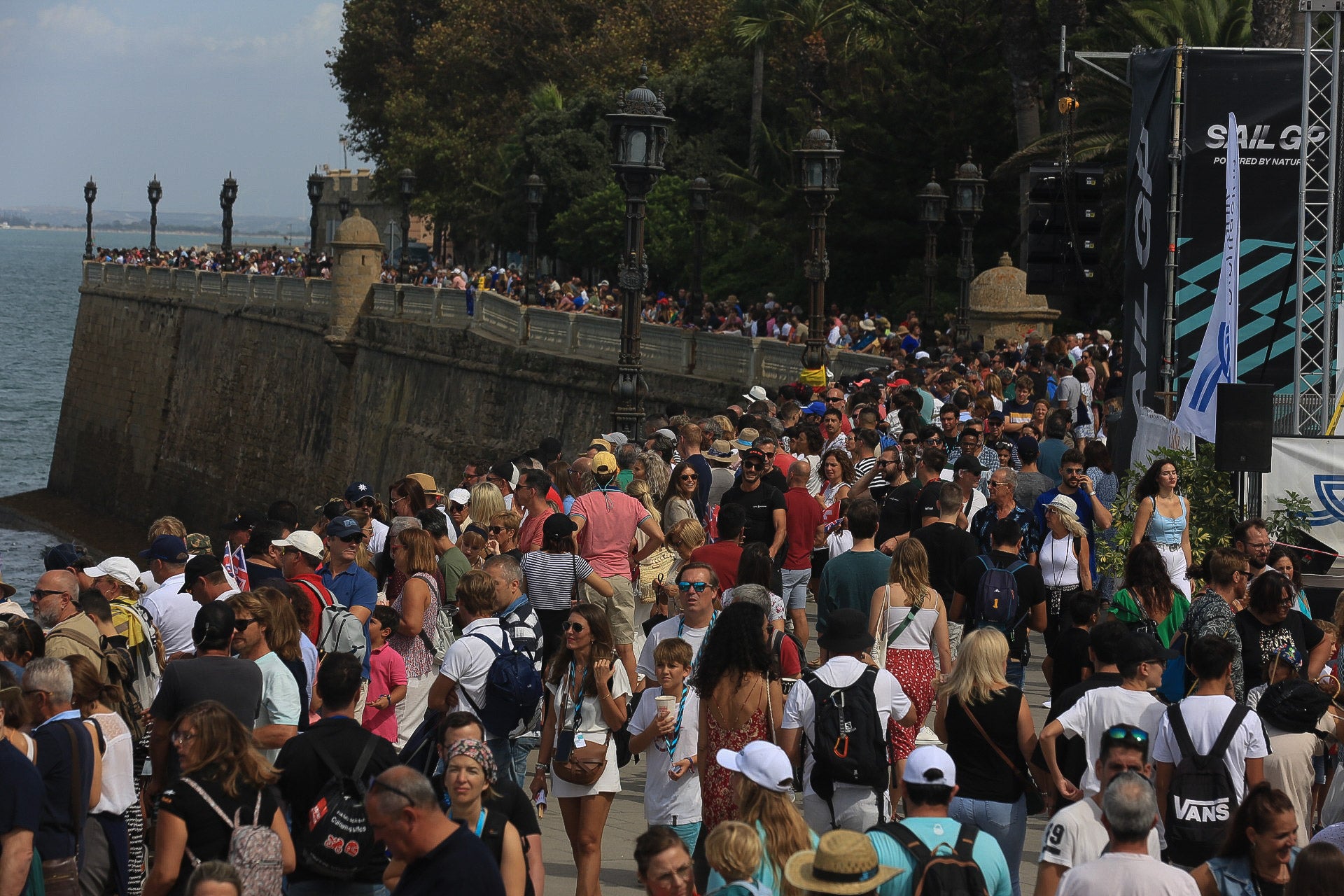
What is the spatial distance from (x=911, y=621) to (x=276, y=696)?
9.63 feet

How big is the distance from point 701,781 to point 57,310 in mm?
168021

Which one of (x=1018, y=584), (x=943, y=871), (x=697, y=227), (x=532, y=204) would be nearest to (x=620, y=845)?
(x=1018, y=584)

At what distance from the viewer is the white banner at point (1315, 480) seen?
37.0 ft

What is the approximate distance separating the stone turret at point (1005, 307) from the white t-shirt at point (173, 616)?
744 inches

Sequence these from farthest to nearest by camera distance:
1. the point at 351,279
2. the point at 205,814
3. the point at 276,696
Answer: the point at 351,279
the point at 276,696
the point at 205,814

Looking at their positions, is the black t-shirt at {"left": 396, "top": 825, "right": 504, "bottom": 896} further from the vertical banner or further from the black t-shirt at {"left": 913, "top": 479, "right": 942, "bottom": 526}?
the vertical banner

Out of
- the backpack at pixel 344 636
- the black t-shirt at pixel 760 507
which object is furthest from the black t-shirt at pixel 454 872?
the black t-shirt at pixel 760 507

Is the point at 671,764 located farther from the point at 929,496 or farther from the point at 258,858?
the point at 929,496

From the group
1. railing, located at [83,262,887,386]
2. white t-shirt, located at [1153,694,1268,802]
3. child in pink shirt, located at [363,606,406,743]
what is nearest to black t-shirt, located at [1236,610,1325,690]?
white t-shirt, located at [1153,694,1268,802]

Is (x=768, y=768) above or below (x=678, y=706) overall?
above

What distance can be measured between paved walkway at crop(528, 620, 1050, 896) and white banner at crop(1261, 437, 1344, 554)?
2416mm

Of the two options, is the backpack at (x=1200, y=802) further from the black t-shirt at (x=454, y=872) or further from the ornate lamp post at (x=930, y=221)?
the ornate lamp post at (x=930, y=221)

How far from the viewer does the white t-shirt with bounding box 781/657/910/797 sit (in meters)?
6.42

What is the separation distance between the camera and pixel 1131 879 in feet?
16.1
